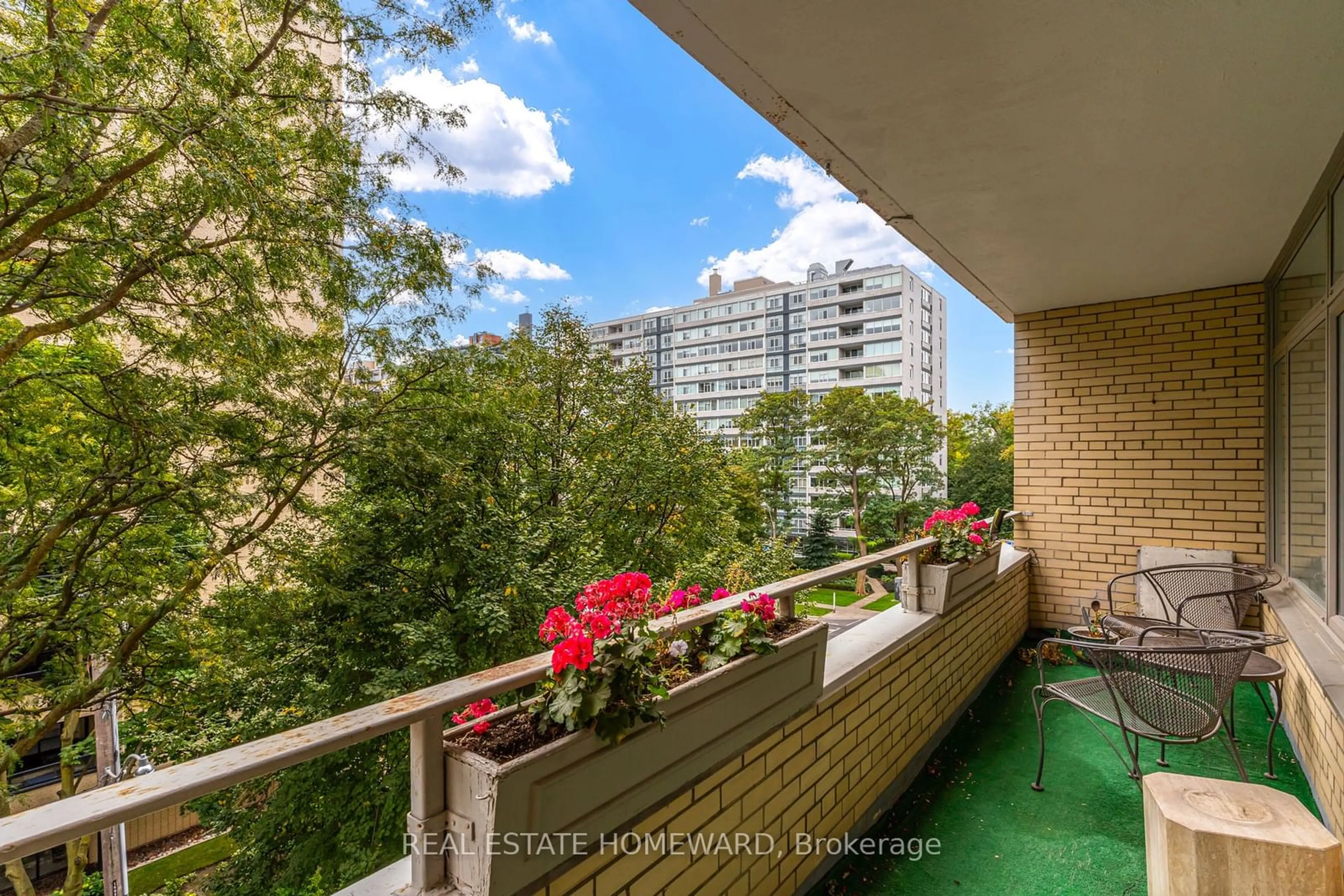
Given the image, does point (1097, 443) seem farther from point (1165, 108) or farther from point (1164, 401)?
point (1165, 108)

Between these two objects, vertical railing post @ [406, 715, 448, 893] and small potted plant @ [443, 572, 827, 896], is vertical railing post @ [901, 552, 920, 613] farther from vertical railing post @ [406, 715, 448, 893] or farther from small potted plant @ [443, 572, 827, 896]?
vertical railing post @ [406, 715, 448, 893]

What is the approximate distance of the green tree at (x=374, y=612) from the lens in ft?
19.5

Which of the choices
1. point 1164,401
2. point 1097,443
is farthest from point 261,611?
point 1164,401

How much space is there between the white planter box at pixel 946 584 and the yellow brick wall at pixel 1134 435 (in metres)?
2.00

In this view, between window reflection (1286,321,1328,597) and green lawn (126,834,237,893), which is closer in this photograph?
window reflection (1286,321,1328,597)

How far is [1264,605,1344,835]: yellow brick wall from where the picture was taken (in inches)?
75.0

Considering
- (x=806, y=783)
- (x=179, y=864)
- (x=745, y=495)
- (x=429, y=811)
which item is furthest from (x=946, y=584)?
(x=745, y=495)

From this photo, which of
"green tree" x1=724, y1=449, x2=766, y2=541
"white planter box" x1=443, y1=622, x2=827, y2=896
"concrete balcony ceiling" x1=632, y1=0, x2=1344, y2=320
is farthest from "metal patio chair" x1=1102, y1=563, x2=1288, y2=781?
"green tree" x1=724, y1=449, x2=766, y2=541

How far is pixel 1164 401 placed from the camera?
161 inches

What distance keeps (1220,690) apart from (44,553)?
7262 millimetres

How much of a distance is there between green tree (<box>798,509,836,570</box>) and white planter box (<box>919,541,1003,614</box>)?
62.3ft

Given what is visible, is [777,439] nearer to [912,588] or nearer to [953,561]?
[953,561]

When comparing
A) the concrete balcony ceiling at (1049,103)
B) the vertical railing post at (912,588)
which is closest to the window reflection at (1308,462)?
the concrete balcony ceiling at (1049,103)

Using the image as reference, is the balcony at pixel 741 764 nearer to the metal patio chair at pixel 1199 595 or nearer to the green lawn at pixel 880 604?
the metal patio chair at pixel 1199 595
